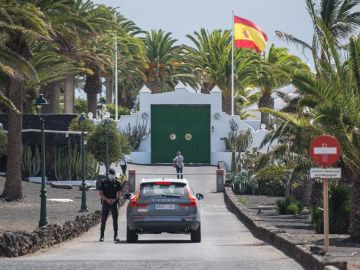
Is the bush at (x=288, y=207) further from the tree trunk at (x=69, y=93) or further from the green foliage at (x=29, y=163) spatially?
the tree trunk at (x=69, y=93)

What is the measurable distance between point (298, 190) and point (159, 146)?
Result: 66.5ft

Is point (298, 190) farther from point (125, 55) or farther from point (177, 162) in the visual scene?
point (125, 55)

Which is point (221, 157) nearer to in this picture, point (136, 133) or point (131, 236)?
point (136, 133)

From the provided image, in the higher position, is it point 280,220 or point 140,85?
point 140,85

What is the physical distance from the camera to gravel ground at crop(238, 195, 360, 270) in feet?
69.1

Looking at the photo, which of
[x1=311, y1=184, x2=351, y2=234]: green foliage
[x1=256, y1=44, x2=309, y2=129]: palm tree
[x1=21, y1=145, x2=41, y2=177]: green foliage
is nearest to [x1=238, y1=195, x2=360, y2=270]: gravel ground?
[x1=311, y1=184, x2=351, y2=234]: green foliage

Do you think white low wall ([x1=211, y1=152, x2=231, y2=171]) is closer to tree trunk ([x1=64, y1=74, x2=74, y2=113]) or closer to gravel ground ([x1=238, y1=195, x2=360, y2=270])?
tree trunk ([x1=64, y1=74, x2=74, y2=113])

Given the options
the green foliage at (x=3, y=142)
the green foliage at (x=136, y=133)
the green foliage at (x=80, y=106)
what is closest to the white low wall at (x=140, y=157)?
the green foliage at (x=136, y=133)

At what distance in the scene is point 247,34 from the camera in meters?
79.7

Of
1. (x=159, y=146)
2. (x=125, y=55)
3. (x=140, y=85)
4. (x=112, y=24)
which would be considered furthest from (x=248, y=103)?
(x=112, y=24)

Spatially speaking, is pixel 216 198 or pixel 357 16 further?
pixel 216 198

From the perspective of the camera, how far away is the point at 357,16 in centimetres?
4356

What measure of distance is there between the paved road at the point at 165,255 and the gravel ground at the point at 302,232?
3.00 ft

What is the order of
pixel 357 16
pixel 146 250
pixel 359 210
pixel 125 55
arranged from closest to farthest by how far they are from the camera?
pixel 146 250 < pixel 359 210 < pixel 357 16 < pixel 125 55
